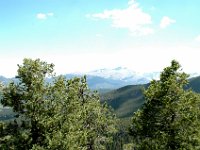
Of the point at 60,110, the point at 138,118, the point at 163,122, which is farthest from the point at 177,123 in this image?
the point at 60,110

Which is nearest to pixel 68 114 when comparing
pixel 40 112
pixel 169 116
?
pixel 40 112

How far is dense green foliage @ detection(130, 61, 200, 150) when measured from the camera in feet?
102

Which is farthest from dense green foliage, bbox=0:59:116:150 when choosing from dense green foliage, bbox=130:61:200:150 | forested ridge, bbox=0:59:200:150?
dense green foliage, bbox=130:61:200:150

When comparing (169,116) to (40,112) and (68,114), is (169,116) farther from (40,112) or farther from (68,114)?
(40,112)

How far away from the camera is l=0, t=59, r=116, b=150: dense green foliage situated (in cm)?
2842

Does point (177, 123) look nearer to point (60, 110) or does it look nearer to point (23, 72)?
point (60, 110)

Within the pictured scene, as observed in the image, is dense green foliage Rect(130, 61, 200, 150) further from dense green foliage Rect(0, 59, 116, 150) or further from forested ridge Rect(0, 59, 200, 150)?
dense green foliage Rect(0, 59, 116, 150)

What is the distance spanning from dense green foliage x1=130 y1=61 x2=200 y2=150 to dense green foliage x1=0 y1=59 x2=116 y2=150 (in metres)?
6.23

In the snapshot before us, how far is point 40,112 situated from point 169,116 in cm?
1195

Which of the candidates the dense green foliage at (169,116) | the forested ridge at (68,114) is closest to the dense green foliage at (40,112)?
the forested ridge at (68,114)

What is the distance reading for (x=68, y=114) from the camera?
29750 mm

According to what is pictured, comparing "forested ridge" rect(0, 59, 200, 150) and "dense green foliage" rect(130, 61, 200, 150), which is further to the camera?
"dense green foliage" rect(130, 61, 200, 150)

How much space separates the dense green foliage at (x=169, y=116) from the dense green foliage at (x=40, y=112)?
623cm

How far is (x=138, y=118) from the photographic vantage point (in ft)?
110
